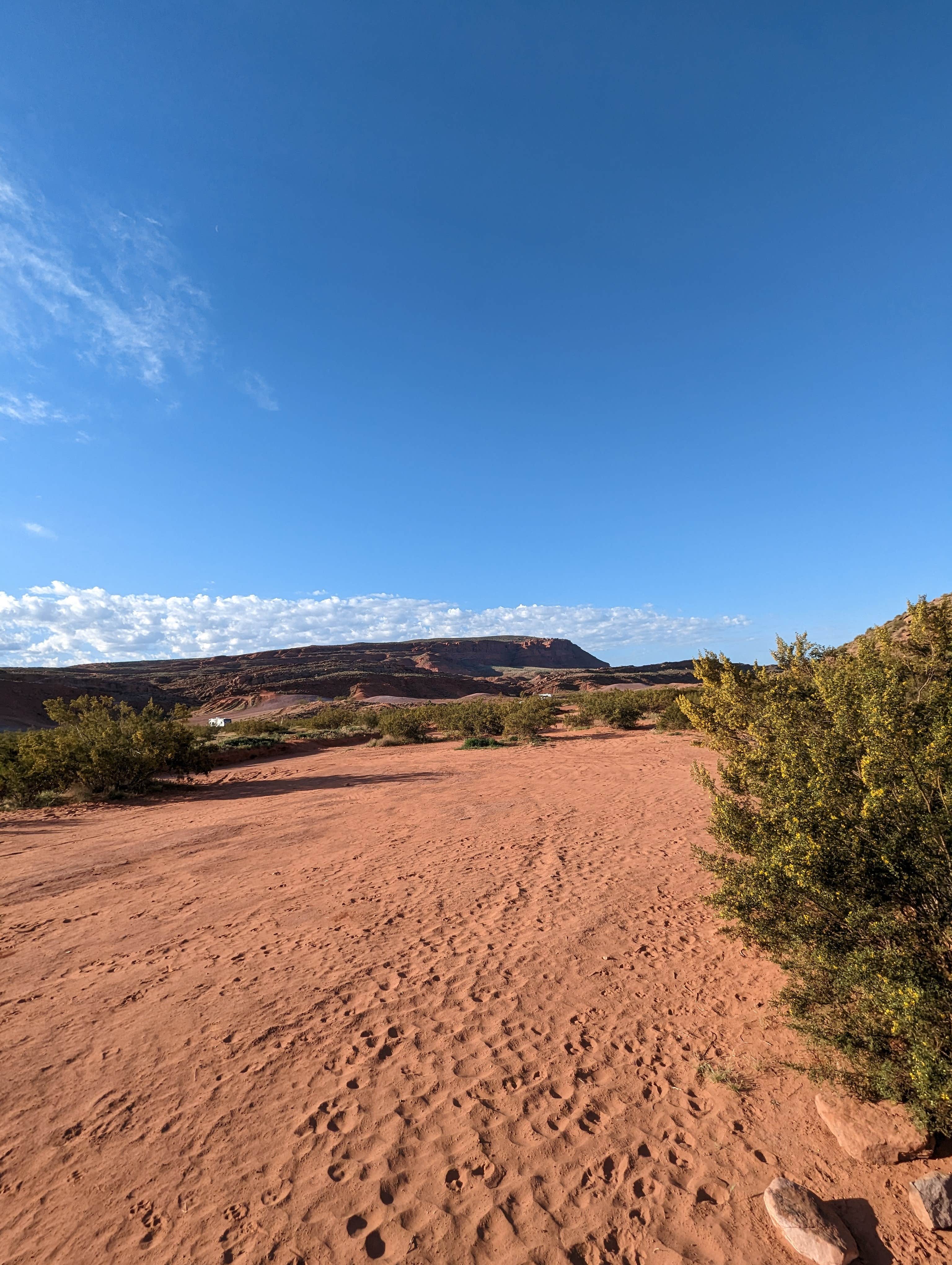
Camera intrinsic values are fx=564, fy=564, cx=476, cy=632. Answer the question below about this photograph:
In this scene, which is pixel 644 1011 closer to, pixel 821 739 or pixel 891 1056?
pixel 891 1056

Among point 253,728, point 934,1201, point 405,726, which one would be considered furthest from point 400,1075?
point 253,728

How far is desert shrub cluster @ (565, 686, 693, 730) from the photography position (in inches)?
954

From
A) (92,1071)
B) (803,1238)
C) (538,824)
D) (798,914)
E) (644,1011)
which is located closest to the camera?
(803,1238)

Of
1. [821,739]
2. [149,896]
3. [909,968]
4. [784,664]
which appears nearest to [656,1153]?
[909,968]

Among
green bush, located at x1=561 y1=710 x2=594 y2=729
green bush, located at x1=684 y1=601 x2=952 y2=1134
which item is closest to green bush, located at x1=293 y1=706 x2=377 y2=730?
green bush, located at x1=561 y1=710 x2=594 y2=729

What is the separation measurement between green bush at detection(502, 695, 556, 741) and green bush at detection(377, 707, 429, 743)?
4092mm

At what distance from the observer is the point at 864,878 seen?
11.5 ft

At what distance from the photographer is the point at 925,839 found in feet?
10.6

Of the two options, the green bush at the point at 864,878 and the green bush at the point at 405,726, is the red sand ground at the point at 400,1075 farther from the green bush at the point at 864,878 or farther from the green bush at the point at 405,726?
the green bush at the point at 405,726

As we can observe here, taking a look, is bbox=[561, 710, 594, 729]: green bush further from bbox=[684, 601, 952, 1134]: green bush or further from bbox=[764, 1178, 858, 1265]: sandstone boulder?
bbox=[764, 1178, 858, 1265]: sandstone boulder

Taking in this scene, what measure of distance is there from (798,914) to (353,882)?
577 centimetres

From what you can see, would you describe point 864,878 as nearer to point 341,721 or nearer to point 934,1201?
point 934,1201

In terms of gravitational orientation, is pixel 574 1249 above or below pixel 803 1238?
below

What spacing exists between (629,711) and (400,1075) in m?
24.6
